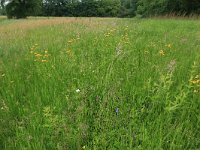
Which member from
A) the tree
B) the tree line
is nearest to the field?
the tree line

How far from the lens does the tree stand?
128ft

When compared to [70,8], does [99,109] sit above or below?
below

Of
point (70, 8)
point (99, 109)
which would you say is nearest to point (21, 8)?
point (70, 8)

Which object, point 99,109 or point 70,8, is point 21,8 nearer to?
point 70,8

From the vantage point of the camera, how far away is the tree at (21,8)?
1531 inches

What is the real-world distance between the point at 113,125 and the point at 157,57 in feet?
6.46

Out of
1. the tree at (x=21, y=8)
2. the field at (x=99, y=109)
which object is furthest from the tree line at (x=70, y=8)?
the field at (x=99, y=109)

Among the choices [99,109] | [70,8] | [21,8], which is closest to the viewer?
[99,109]

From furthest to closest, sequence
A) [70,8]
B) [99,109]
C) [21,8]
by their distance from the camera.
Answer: [70,8] < [21,8] < [99,109]

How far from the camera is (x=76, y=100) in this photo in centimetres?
223

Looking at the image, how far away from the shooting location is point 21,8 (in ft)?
130

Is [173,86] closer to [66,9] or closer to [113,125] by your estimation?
[113,125]

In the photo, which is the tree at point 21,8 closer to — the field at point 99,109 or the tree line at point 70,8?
the tree line at point 70,8

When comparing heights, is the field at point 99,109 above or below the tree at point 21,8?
below
